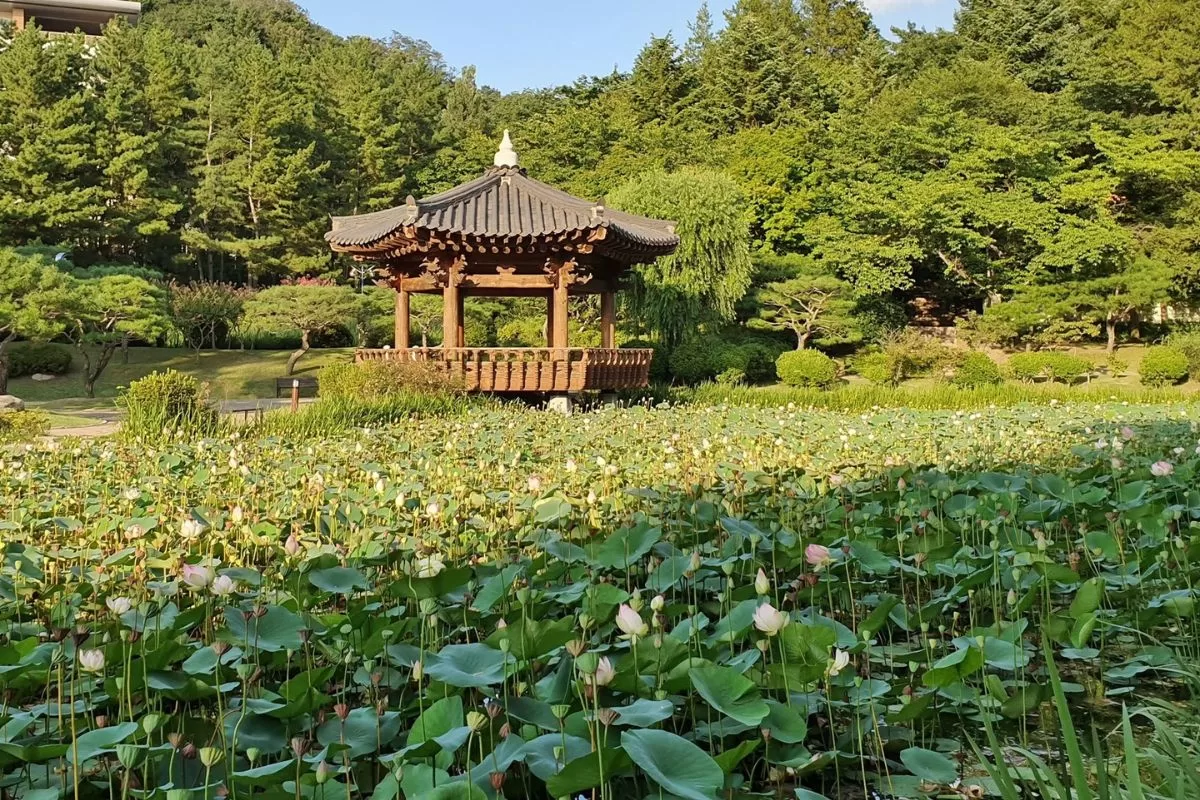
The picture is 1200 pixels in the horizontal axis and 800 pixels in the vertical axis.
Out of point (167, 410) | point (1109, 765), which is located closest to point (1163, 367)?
point (167, 410)

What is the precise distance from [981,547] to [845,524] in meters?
0.53

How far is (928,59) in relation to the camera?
29.9 metres

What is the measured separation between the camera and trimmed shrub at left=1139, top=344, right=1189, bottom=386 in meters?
18.3

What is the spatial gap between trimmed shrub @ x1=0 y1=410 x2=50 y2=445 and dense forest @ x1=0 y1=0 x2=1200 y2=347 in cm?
1348

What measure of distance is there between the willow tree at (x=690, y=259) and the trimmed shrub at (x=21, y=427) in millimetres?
12584

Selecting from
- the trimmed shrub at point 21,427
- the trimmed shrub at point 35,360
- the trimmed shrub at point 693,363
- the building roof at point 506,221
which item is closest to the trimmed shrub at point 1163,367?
the trimmed shrub at point 693,363

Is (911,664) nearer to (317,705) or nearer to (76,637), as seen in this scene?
(317,705)

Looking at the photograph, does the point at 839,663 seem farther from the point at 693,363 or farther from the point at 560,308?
the point at 693,363

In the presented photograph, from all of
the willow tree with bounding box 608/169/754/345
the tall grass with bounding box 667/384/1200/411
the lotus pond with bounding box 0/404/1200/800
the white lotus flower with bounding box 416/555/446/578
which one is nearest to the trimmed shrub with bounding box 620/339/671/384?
the willow tree with bounding box 608/169/754/345

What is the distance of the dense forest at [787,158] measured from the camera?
72.4 feet

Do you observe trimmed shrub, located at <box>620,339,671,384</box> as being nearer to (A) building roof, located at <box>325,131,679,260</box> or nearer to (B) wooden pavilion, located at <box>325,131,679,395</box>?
(A) building roof, located at <box>325,131,679,260</box>

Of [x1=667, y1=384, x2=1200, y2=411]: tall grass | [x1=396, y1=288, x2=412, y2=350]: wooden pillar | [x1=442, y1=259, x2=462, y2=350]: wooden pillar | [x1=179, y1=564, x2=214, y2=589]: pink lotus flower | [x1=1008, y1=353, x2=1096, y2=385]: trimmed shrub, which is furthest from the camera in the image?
[x1=1008, y1=353, x2=1096, y2=385]: trimmed shrub

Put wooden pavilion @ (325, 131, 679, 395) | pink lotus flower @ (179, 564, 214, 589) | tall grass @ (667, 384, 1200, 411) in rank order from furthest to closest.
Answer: tall grass @ (667, 384, 1200, 411)
wooden pavilion @ (325, 131, 679, 395)
pink lotus flower @ (179, 564, 214, 589)

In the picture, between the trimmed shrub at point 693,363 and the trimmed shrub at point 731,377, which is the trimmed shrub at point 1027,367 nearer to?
the trimmed shrub at point 731,377
